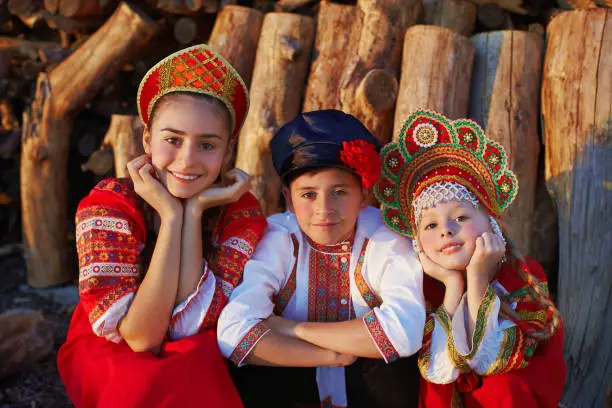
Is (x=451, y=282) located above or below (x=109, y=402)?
above

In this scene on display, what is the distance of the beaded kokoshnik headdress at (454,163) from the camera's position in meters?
2.22

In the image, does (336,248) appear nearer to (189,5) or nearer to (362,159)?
(362,159)

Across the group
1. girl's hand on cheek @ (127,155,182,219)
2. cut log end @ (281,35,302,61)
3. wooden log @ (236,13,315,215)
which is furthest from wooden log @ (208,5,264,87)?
girl's hand on cheek @ (127,155,182,219)

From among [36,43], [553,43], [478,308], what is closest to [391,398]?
[478,308]

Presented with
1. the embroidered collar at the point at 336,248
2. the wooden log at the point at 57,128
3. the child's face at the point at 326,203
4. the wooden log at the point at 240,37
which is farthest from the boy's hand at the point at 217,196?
the wooden log at the point at 57,128

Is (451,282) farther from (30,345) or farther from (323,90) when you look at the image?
(30,345)

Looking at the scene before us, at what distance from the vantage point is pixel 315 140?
218 centimetres

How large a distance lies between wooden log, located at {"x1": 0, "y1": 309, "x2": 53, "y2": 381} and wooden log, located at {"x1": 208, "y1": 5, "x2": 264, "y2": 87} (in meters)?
1.96

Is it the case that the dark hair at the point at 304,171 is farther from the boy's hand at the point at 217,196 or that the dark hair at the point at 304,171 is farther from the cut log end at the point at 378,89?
the cut log end at the point at 378,89

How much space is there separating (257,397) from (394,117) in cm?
179

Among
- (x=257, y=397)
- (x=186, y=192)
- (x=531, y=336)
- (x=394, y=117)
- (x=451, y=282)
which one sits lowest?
(x=257, y=397)

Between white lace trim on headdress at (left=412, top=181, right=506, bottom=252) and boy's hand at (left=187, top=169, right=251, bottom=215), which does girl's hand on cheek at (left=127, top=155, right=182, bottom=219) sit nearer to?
boy's hand at (left=187, top=169, right=251, bottom=215)

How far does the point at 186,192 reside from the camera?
2.14m

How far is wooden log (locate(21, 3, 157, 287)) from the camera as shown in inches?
150
